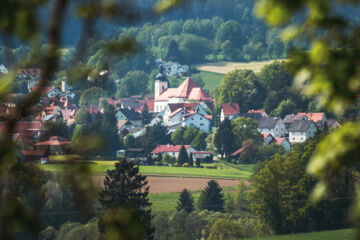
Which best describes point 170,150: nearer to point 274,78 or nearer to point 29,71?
point 274,78

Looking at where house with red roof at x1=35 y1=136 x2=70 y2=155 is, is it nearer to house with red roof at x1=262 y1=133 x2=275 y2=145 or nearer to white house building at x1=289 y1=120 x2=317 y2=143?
house with red roof at x1=262 y1=133 x2=275 y2=145

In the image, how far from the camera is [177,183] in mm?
49875

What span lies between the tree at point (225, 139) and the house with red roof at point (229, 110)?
10.2 metres

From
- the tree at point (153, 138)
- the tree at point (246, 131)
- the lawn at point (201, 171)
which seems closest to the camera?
the lawn at point (201, 171)

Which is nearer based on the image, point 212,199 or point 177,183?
point 212,199

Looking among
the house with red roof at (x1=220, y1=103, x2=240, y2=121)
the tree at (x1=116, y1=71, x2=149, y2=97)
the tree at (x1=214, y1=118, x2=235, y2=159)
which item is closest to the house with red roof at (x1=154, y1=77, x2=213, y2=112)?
the tree at (x1=116, y1=71, x2=149, y2=97)

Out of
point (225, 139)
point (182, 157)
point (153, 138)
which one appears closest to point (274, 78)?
point (153, 138)

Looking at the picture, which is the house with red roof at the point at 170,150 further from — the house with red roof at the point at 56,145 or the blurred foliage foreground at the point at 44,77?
the blurred foliage foreground at the point at 44,77

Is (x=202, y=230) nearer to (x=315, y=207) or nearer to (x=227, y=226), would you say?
(x=227, y=226)

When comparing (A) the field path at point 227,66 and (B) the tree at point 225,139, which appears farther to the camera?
(A) the field path at point 227,66

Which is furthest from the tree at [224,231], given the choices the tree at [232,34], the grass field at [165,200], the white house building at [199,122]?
the tree at [232,34]

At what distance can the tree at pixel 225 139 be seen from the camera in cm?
6325

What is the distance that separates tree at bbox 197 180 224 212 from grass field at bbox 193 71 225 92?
51.8 meters

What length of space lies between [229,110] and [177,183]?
2727cm
